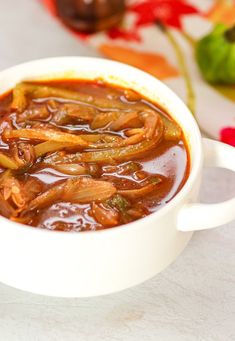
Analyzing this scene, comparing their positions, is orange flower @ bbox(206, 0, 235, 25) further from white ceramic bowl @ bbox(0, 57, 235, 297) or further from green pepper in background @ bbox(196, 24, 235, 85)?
white ceramic bowl @ bbox(0, 57, 235, 297)

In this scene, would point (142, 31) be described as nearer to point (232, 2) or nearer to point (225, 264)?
point (232, 2)

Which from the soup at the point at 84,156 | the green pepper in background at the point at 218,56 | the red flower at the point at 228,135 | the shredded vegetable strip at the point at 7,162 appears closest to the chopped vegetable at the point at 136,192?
the soup at the point at 84,156

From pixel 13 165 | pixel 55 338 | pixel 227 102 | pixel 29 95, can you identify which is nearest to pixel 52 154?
pixel 13 165

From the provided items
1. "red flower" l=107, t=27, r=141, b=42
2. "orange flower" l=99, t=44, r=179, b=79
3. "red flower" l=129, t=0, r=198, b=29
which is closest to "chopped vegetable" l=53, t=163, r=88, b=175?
"orange flower" l=99, t=44, r=179, b=79

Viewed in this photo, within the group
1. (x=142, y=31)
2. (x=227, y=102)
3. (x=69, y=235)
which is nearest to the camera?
(x=69, y=235)

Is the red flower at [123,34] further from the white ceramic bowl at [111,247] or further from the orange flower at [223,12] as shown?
the white ceramic bowl at [111,247]
